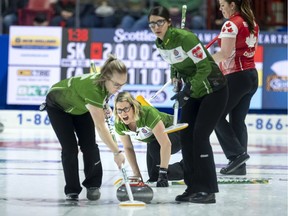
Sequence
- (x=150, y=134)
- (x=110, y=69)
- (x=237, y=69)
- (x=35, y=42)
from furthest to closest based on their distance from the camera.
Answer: (x=35, y=42)
(x=237, y=69)
(x=150, y=134)
(x=110, y=69)

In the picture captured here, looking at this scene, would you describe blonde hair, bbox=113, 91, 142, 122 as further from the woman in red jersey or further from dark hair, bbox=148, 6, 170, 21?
the woman in red jersey

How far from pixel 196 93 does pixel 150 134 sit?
101cm

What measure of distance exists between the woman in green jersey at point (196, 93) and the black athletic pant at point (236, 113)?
1.47 m

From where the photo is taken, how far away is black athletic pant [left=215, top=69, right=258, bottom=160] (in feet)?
21.9

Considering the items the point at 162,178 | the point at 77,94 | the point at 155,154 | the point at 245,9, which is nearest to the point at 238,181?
the point at 155,154

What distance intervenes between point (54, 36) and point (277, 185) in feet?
21.1

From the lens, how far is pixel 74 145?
5.32m

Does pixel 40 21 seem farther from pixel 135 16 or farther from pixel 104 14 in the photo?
pixel 135 16

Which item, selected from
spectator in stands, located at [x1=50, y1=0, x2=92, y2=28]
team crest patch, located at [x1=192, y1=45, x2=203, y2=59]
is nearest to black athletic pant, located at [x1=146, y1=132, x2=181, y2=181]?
team crest patch, located at [x1=192, y1=45, x2=203, y2=59]

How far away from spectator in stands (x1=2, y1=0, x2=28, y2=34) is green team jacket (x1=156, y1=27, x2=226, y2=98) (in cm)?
794

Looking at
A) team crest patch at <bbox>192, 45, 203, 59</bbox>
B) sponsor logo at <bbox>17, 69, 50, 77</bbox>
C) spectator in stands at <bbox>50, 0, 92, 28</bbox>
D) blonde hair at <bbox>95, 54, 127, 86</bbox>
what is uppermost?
spectator in stands at <bbox>50, 0, 92, 28</bbox>

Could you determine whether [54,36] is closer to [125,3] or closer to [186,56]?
[125,3]

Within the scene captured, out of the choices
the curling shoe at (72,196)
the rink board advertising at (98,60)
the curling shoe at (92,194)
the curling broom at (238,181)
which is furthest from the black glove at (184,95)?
the rink board advertising at (98,60)

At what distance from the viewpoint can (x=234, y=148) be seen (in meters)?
6.88
